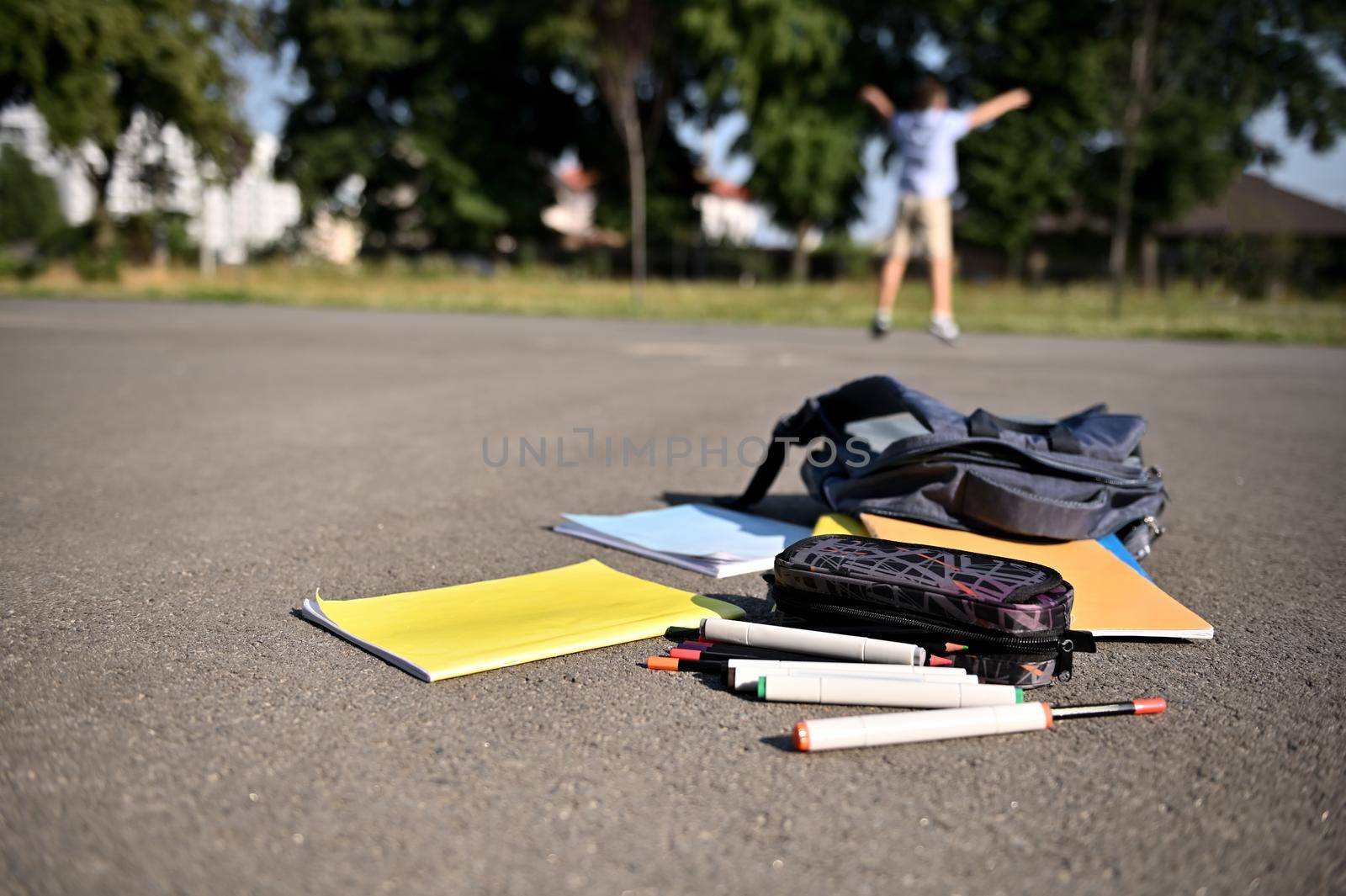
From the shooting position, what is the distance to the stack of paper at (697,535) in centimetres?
322

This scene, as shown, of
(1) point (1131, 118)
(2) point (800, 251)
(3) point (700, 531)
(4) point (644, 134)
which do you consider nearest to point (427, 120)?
(4) point (644, 134)

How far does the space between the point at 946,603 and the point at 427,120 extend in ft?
138

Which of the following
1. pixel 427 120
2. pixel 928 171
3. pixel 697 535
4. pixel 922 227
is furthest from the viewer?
pixel 427 120

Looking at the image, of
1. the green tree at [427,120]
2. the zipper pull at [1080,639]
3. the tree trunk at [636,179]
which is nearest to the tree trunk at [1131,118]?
the tree trunk at [636,179]

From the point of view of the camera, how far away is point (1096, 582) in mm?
2852

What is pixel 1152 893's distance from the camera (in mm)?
1482

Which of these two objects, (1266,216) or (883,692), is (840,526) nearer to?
(883,692)

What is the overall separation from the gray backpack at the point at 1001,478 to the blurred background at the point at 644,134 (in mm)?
24105

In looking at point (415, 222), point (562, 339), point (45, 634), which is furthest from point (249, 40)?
point (45, 634)

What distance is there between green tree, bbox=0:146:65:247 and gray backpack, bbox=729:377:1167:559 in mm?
125794

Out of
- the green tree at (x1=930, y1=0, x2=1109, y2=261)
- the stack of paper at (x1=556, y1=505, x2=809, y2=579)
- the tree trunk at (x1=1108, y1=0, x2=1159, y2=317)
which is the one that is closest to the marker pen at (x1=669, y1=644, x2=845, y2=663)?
the stack of paper at (x1=556, y1=505, x2=809, y2=579)

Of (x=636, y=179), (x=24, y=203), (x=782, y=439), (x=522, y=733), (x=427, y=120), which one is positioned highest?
(x=24, y=203)

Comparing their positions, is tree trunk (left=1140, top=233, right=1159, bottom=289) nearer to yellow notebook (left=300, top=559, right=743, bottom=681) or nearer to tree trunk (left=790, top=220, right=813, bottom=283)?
tree trunk (left=790, top=220, right=813, bottom=283)

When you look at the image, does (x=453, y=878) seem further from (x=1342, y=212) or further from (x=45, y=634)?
(x=1342, y=212)
